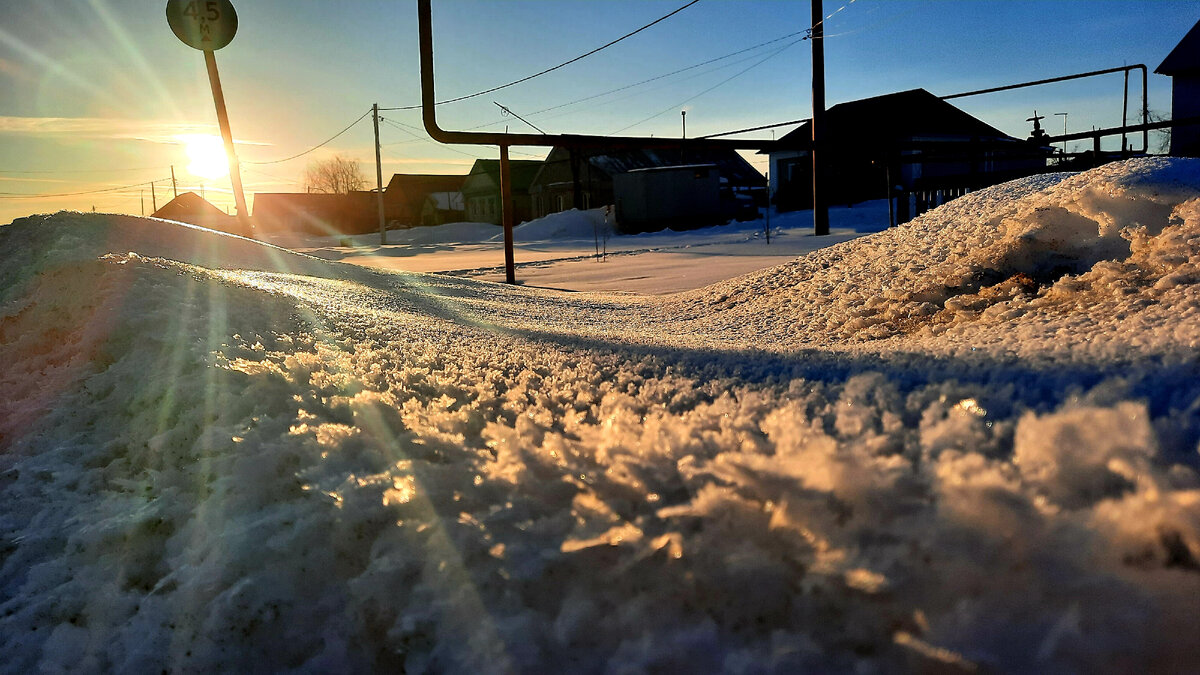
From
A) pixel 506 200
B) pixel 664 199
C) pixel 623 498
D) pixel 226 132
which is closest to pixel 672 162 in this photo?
pixel 664 199

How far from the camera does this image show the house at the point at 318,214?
152ft

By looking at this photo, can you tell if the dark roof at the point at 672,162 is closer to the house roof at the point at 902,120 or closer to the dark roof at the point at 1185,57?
the house roof at the point at 902,120

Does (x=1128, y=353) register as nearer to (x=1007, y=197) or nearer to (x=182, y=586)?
(x=182, y=586)

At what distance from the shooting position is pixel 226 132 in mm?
9539

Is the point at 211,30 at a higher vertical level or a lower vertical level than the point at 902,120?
lower

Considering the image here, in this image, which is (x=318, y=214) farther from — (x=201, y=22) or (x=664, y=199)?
(x=201, y=22)

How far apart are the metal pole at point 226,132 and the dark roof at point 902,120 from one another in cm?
2124

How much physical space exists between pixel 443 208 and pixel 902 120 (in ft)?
108

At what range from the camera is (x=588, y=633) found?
91cm

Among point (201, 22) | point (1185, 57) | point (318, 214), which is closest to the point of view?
point (201, 22)

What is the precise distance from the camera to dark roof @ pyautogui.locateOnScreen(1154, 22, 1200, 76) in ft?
60.1

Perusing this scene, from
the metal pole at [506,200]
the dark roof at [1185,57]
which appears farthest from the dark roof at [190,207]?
the dark roof at [1185,57]

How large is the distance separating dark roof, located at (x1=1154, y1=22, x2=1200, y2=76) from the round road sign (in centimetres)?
2301

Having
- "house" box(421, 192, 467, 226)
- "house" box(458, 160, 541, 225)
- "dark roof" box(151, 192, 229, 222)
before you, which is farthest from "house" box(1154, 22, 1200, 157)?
"dark roof" box(151, 192, 229, 222)
